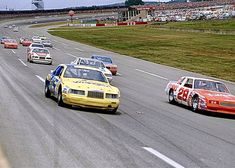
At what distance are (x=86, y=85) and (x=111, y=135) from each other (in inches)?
193

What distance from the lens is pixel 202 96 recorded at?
65.6 ft

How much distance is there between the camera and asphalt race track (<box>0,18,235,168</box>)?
32.4ft

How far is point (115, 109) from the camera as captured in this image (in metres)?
17.4

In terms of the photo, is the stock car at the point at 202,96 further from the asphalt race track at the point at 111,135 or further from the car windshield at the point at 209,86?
the asphalt race track at the point at 111,135

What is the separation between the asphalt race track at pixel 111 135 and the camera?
988cm

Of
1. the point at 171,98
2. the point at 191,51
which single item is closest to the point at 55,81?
the point at 171,98

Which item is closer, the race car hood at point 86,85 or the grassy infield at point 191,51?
the race car hood at point 86,85

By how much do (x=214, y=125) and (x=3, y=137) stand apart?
745 cm

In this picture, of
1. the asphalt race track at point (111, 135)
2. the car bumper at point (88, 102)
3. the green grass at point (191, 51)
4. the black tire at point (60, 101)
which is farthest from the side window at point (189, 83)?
Result: the green grass at point (191, 51)

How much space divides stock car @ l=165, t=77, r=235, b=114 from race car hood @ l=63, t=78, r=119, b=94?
12.4ft

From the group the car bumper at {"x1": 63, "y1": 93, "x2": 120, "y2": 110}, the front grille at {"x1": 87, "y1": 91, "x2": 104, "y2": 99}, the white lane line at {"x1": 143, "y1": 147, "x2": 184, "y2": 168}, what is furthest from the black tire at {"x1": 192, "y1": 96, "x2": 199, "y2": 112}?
the white lane line at {"x1": 143, "y1": 147, "x2": 184, "y2": 168}

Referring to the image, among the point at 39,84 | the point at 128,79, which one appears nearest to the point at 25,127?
the point at 39,84

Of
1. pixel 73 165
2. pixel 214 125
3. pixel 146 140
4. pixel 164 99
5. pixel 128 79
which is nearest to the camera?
pixel 73 165

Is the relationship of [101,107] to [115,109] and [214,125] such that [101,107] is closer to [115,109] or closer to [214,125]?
[115,109]
